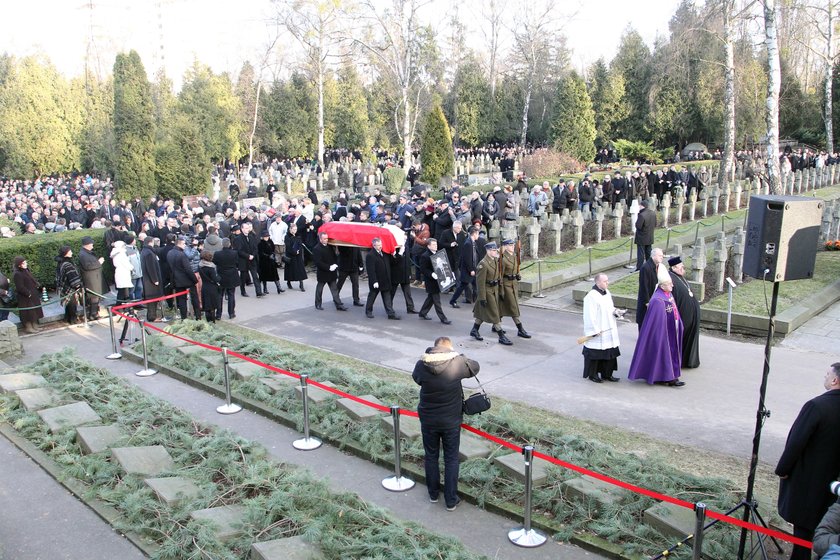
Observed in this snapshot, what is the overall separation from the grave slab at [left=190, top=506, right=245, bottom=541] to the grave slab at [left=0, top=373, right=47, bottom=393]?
5.01 meters

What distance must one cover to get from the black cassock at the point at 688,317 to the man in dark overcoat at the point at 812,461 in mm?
5072

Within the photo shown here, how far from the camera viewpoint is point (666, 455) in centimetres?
742

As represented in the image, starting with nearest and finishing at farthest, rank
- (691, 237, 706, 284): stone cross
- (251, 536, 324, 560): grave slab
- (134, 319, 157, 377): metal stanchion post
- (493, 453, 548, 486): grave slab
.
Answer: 1. (251, 536, 324, 560): grave slab
2. (493, 453, 548, 486): grave slab
3. (134, 319, 157, 377): metal stanchion post
4. (691, 237, 706, 284): stone cross

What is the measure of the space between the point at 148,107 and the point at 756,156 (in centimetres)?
3222

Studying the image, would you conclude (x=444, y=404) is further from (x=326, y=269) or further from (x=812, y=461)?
(x=326, y=269)

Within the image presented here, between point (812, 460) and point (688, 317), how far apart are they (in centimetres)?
527

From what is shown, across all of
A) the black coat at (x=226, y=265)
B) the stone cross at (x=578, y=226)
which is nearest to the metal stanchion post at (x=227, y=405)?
the black coat at (x=226, y=265)

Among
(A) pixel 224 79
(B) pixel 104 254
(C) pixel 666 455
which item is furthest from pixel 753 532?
(A) pixel 224 79

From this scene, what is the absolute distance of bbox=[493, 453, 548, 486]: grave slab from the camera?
6.35 meters

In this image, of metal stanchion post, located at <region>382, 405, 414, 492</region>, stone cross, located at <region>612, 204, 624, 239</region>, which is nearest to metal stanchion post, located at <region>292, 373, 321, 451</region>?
metal stanchion post, located at <region>382, 405, 414, 492</region>

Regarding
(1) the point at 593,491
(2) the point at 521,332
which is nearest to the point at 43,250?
(2) the point at 521,332

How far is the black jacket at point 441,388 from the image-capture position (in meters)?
6.13

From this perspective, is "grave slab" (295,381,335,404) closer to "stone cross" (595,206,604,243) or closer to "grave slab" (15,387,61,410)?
"grave slab" (15,387,61,410)

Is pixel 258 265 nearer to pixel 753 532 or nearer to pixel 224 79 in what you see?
pixel 753 532
